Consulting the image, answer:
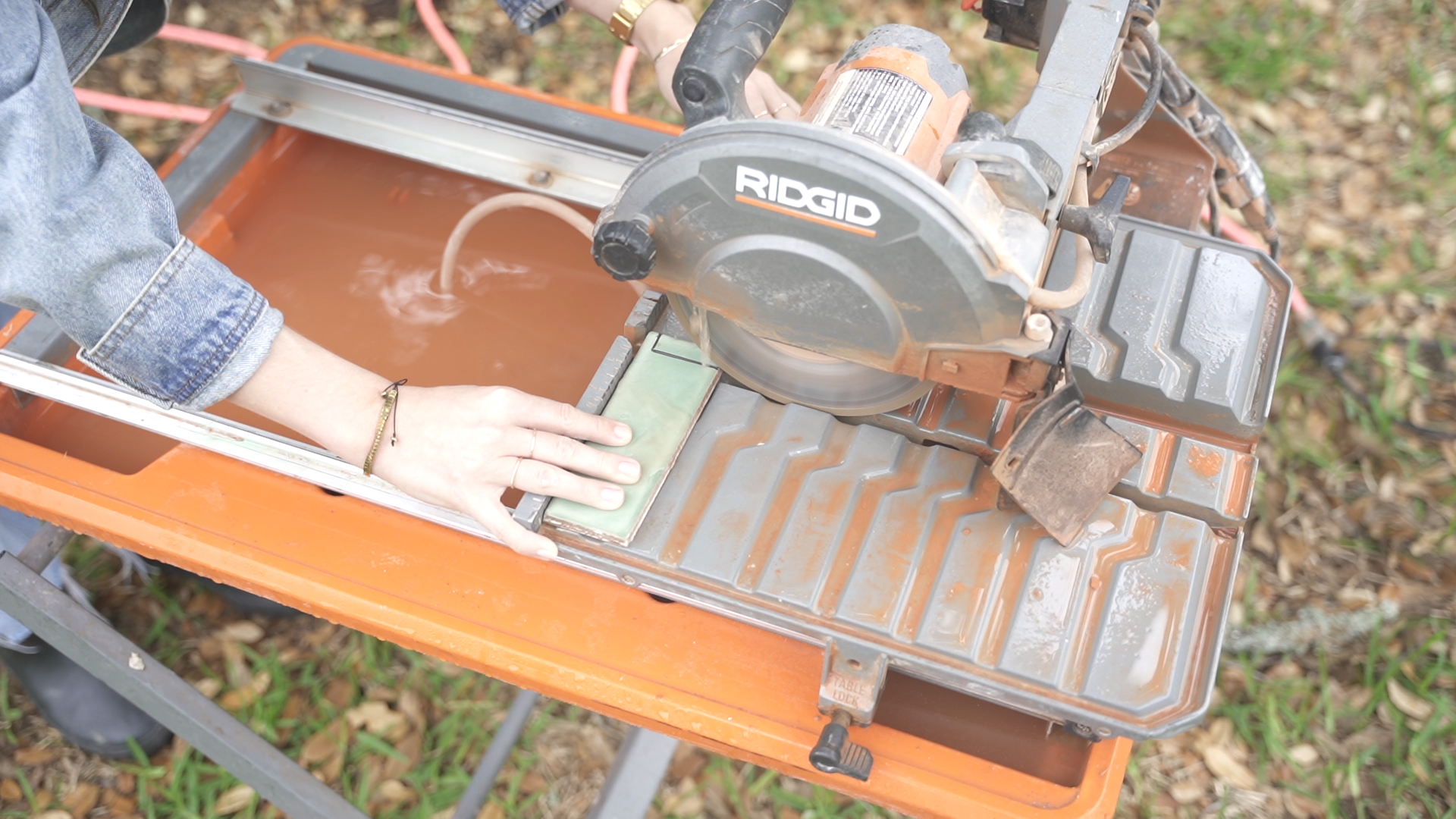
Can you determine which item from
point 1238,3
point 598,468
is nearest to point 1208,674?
point 598,468

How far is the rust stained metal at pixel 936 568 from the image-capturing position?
1061 mm

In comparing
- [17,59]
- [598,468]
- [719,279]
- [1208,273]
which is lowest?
[598,468]

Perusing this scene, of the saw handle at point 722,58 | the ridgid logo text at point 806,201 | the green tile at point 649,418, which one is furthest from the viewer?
the green tile at point 649,418

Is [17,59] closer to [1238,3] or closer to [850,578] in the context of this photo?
[850,578]

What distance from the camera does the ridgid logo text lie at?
0.95 meters

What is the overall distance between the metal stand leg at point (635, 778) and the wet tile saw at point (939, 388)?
524mm

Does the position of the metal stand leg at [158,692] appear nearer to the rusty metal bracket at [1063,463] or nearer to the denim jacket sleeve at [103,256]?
the denim jacket sleeve at [103,256]

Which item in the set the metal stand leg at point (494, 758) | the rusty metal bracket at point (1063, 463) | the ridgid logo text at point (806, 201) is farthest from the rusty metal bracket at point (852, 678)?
the metal stand leg at point (494, 758)

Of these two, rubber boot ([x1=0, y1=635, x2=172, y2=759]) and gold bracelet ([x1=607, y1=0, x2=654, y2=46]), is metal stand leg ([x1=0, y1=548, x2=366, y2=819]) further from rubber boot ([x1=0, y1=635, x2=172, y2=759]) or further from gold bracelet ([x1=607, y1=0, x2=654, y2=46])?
gold bracelet ([x1=607, y1=0, x2=654, y2=46])

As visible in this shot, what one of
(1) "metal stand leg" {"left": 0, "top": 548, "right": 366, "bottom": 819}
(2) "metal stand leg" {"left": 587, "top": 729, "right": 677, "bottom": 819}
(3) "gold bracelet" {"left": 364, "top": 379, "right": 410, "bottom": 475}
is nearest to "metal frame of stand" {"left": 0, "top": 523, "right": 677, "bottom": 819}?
(1) "metal stand leg" {"left": 0, "top": 548, "right": 366, "bottom": 819}

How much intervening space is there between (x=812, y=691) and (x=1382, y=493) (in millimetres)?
1622

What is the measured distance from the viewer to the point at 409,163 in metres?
1.83

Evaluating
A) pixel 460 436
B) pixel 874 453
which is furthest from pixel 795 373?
pixel 460 436

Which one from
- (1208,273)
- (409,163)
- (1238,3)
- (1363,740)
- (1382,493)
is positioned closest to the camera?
(1208,273)
